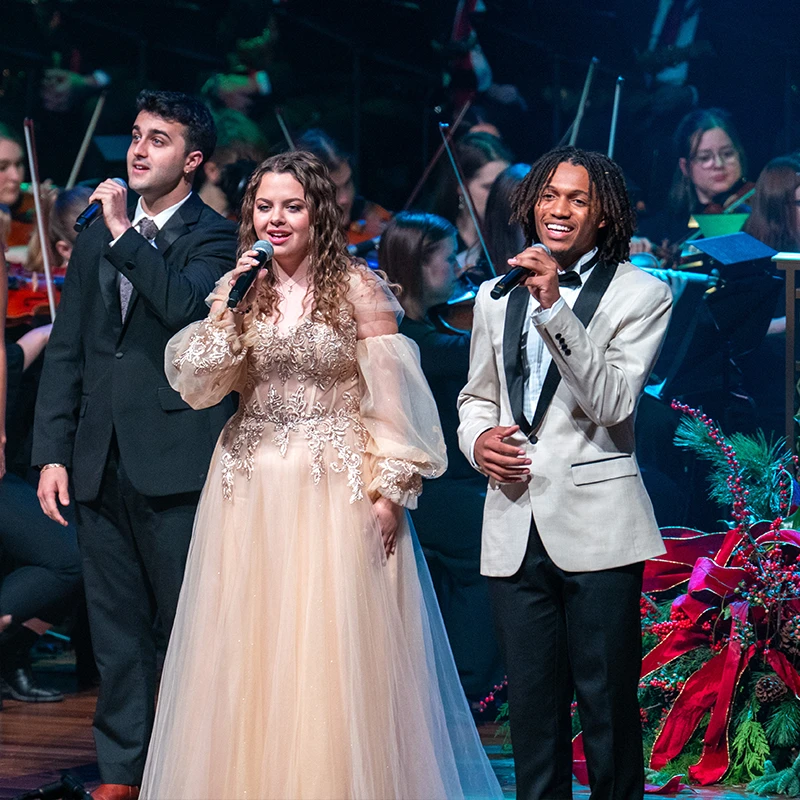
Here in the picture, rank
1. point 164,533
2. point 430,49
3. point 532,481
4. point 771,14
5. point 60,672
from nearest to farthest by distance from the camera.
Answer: point 532,481 < point 164,533 < point 771,14 < point 430,49 < point 60,672

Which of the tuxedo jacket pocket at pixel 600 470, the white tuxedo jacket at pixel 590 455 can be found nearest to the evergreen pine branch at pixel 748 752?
the white tuxedo jacket at pixel 590 455

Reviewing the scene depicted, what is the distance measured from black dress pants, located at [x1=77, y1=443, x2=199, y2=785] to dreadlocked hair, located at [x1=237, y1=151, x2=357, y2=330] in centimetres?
63

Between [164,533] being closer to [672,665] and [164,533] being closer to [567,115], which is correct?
[672,665]

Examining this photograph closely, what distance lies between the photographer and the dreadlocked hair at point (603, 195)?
2.63 metres

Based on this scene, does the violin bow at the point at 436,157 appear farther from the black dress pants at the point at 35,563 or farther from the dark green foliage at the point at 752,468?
the black dress pants at the point at 35,563

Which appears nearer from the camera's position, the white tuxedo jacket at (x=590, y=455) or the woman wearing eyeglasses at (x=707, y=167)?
the white tuxedo jacket at (x=590, y=455)

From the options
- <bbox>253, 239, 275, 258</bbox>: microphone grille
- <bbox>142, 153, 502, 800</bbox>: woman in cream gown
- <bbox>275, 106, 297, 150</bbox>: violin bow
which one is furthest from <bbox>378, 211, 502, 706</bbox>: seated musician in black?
<bbox>253, 239, 275, 258</bbox>: microphone grille

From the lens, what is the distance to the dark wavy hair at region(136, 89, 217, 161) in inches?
128

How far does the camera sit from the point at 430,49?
488 cm

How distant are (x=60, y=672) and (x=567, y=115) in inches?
120

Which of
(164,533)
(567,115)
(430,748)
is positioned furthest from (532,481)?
(567,115)

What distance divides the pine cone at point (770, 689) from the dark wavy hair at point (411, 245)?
193cm

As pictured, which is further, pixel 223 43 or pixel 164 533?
pixel 223 43

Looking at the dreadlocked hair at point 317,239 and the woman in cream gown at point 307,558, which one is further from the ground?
the dreadlocked hair at point 317,239
